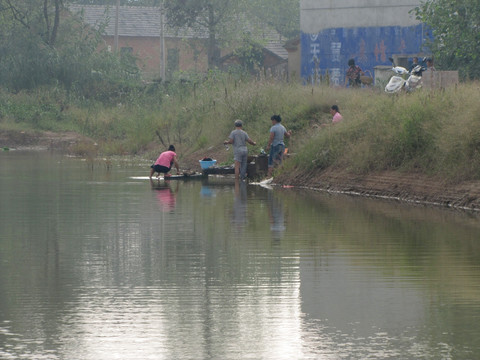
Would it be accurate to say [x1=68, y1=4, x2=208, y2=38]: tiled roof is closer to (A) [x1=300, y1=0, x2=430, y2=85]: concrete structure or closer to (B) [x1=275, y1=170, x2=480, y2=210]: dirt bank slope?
(A) [x1=300, y1=0, x2=430, y2=85]: concrete structure

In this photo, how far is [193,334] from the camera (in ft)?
31.6

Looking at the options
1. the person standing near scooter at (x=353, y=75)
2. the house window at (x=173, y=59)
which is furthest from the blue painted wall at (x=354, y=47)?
the house window at (x=173, y=59)

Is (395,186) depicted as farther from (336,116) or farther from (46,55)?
(46,55)

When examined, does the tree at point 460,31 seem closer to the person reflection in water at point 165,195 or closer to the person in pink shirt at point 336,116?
the person in pink shirt at point 336,116

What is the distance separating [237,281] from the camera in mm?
12508

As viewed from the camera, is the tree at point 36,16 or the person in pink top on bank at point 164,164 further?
the tree at point 36,16

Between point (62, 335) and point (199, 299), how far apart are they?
81.6 inches

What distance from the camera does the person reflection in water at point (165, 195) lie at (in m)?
22.4

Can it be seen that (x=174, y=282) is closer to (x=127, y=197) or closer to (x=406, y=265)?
(x=406, y=265)

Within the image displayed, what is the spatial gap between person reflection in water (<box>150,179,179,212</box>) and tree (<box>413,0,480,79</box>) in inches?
561

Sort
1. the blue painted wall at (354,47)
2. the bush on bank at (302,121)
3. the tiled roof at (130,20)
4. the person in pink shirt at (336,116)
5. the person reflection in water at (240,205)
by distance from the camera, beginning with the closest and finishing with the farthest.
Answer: the person reflection in water at (240,205) < the bush on bank at (302,121) < the person in pink shirt at (336,116) < the blue painted wall at (354,47) < the tiled roof at (130,20)

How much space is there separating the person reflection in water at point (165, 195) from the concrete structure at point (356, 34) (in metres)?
21.5

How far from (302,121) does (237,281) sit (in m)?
20.7

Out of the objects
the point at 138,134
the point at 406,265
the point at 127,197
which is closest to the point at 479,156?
the point at 127,197
